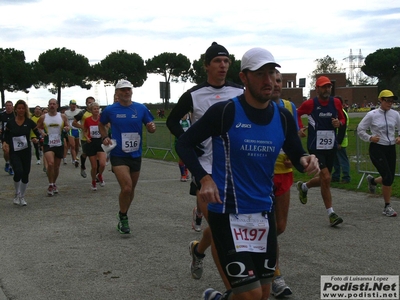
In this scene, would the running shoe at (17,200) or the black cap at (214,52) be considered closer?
the black cap at (214,52)

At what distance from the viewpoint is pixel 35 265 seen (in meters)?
6.74

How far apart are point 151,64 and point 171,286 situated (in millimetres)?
101749

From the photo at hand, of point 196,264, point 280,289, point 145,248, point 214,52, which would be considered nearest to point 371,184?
point 145,248

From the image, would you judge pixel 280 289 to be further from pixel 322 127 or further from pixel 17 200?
pixel 17 200

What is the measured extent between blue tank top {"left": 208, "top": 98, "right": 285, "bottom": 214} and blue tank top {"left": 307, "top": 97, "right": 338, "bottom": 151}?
4.67 m

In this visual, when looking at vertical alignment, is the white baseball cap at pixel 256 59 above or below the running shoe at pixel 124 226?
above

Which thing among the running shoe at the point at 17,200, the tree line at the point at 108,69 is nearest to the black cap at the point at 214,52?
the running shoe at the point at 17,200

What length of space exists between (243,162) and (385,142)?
6.10m

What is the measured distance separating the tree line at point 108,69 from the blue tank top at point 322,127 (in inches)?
2856

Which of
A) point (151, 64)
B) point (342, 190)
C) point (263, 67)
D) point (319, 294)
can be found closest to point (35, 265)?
point (319, 294)

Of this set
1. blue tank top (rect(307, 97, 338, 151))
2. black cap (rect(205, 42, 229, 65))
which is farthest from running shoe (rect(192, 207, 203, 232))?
black cap (rect(205, 42, 229, 65))

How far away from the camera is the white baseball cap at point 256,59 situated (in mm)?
3783

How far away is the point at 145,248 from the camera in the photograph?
7.44 metres

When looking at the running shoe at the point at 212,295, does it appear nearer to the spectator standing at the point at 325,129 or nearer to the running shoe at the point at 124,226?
the running shoe at the point at 124,226
